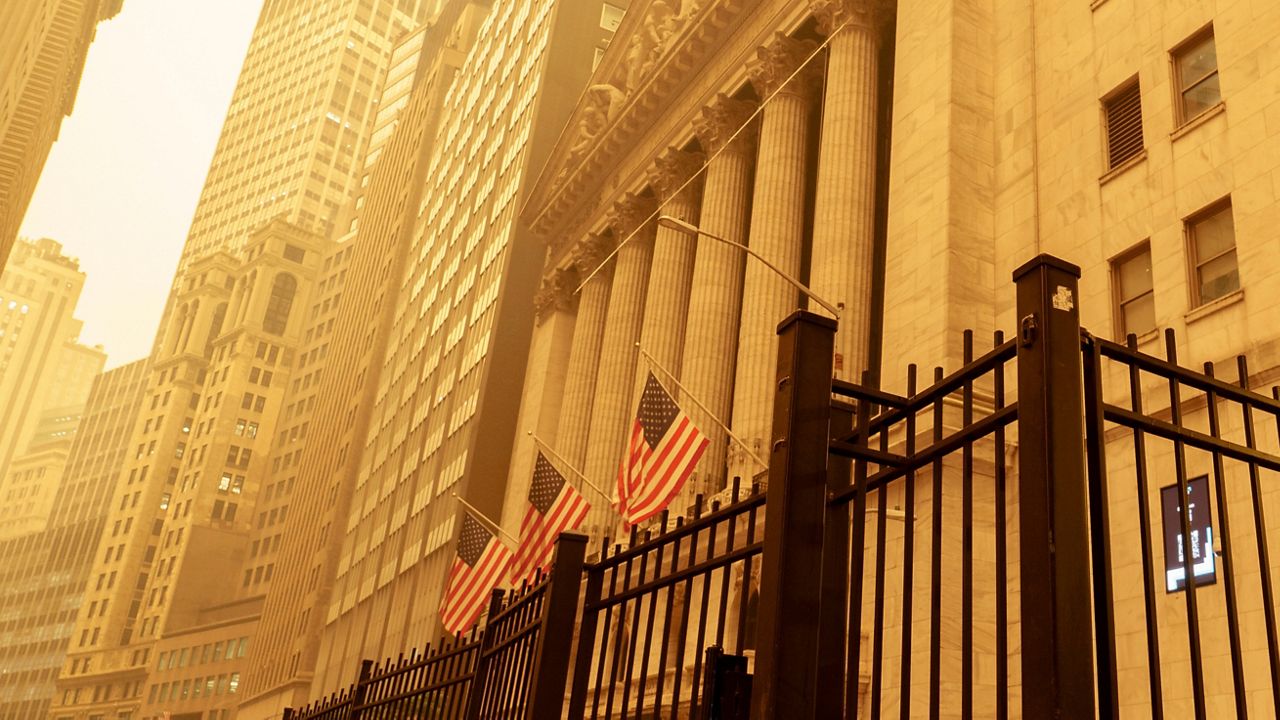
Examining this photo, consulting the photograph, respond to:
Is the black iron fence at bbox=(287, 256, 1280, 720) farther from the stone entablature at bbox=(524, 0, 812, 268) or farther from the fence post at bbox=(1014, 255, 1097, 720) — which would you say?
the stone entablature at bbox=(524, 0, 812, 268)

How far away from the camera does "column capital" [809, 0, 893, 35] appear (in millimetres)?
35438

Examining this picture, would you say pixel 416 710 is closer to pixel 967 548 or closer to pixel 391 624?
pixel 967 548

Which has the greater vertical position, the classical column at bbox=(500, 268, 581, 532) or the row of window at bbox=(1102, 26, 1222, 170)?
the classical column at bbox=(500, 268, 581, 532)

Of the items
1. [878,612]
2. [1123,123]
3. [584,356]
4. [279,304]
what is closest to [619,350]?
[584,356]

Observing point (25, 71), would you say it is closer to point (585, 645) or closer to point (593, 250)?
point (593, 250)

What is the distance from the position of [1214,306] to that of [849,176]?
14.6 metres

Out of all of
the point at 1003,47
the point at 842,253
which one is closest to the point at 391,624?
the point at 842,253

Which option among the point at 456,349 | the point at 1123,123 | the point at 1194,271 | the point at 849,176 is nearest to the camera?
the point at 1194,271

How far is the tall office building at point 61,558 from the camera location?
14650 cm

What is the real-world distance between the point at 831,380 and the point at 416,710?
18.6 ft

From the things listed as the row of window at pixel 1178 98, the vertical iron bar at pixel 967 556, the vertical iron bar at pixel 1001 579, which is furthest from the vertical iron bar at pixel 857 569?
the row of window at pixel 1178 98

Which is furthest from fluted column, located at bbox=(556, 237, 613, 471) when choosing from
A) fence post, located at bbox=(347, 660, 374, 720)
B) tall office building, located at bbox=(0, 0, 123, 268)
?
fence post, located at bbox=(347, 660, 374, 720)

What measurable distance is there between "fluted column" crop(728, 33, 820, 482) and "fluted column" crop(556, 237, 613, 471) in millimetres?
13495

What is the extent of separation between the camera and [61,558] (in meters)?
156
